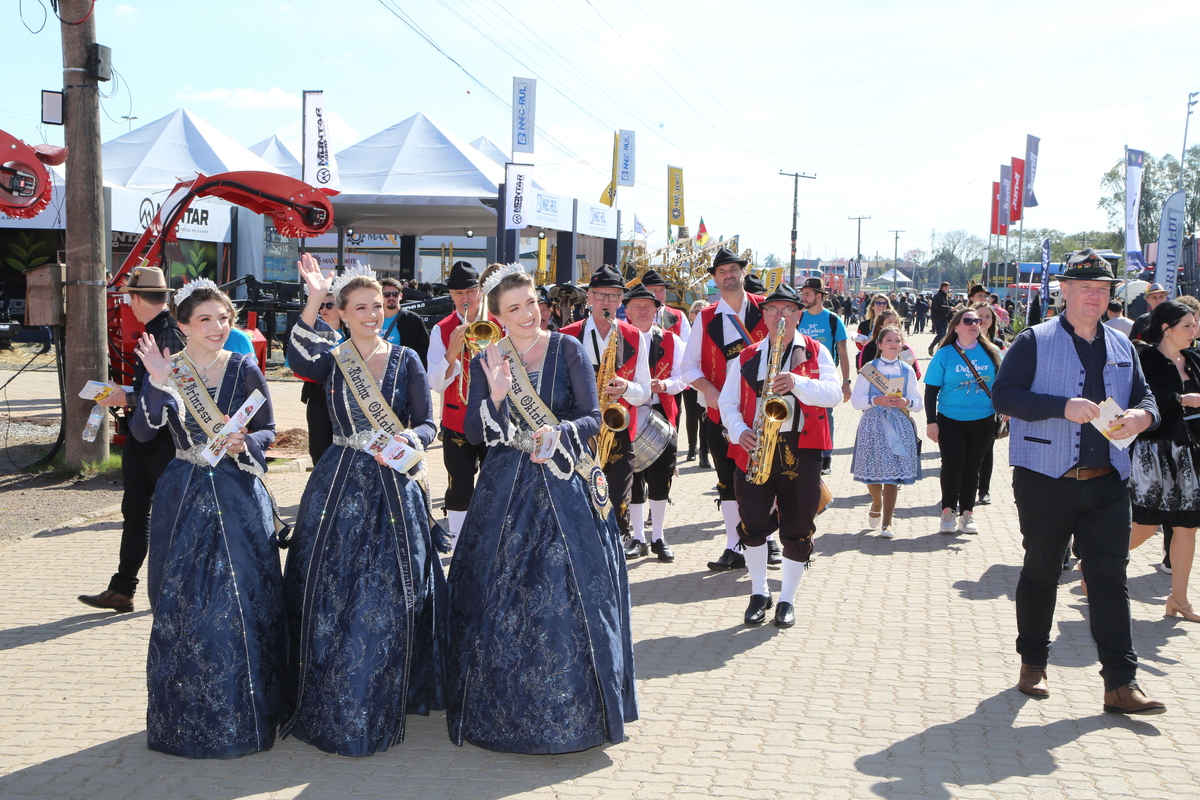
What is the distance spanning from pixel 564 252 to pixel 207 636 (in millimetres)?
21403

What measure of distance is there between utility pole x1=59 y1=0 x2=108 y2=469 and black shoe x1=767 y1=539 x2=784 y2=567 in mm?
6184

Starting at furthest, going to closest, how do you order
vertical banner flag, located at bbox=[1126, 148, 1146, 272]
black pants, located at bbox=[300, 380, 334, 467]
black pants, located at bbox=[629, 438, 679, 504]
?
vertical banner flag, located at bbox=[1126, 148, 1146, 272], black pants, located at bbox=[629, 438, 679, 504], black pants, located at bbox=[300, 380, 334, 467]

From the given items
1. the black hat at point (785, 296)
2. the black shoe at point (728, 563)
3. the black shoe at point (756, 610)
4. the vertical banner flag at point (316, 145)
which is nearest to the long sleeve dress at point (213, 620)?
the black shoe at point (756, 610)

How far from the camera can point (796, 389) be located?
213 inches

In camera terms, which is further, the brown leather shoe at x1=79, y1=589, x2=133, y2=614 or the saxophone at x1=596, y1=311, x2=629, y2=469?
the saxophone at x1=596, y1=311, x2=629, y2=469

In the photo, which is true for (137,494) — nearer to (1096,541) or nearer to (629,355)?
(629,355)

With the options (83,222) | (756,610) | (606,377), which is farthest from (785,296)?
(83,222)

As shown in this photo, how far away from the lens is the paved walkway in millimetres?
3703

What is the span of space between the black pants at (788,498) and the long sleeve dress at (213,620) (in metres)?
2.68

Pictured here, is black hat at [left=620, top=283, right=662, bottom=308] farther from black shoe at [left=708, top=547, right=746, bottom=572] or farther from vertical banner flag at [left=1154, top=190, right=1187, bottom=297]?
vertical banner flag at [left=1154, top=190, right=1187, bottom=297]

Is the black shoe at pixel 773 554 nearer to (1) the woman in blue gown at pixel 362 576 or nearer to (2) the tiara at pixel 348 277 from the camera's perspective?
(1) the woman in blue gown at pixel 362 576

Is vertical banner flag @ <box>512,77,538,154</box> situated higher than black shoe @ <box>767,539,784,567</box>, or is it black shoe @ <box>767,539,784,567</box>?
vertical banner flag @ <box>512,77,538,154</box>

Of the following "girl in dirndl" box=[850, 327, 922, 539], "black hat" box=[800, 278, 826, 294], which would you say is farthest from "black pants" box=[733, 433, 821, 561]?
"black hat" box=[800, 278, 826, 294]

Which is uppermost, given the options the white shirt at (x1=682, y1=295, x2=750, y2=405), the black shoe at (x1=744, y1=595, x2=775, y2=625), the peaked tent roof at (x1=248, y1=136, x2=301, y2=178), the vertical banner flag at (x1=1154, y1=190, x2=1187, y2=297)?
the peaked tent roof at (x1=248, y1=136, x2=301, y2=178)
